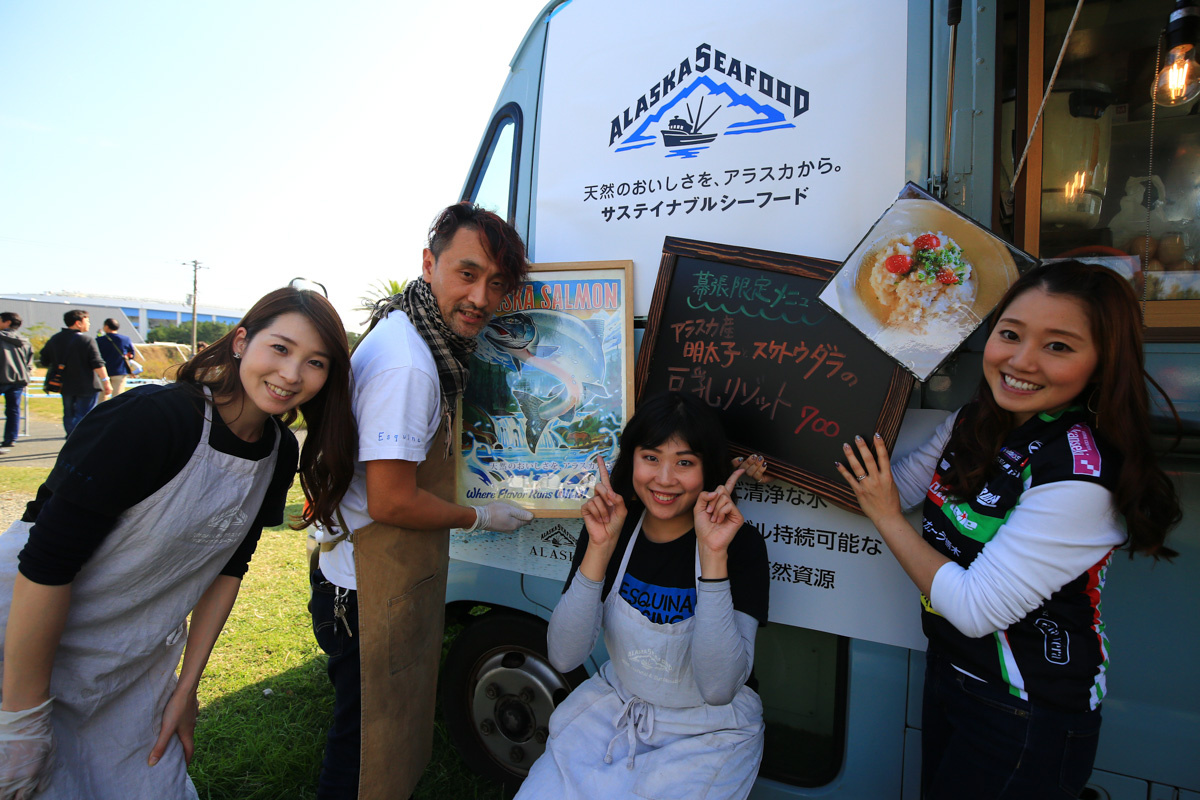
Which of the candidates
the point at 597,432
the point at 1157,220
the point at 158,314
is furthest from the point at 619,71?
the point at 158,314

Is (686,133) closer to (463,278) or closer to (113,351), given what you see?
(463,278)

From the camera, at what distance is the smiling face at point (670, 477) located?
1723 mm

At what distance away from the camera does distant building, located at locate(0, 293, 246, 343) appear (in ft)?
169

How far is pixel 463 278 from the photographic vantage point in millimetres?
1913

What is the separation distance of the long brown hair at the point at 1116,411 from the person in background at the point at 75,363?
10.4m

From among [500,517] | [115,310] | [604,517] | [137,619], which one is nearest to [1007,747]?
[604,517]

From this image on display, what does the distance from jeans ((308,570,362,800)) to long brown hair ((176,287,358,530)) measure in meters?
0.36

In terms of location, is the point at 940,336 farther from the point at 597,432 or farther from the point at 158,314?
the point at 158,314

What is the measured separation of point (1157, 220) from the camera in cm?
174

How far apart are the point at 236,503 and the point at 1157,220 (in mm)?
2884

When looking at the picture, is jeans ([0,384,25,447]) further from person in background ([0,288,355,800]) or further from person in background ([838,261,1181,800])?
person in background ([838,261,1181,800])

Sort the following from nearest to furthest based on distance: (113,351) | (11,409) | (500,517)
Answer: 1. (500,517)
2. (11,409)
3. (113,351)

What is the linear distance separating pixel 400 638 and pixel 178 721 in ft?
2.20

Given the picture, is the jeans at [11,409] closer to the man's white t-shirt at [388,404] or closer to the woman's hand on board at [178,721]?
the woman's hand on board at [178,721]
